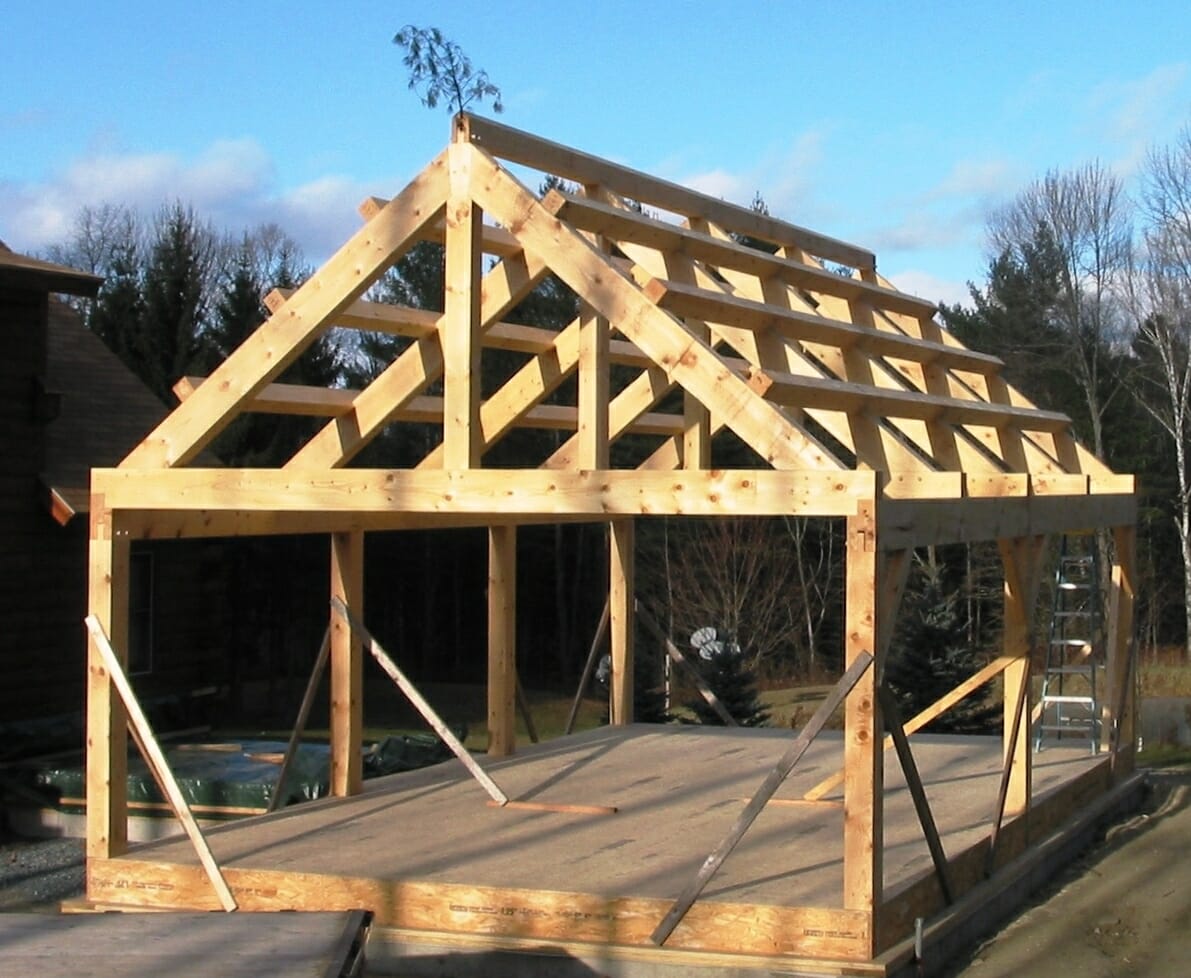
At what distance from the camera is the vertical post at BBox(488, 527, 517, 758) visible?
34.9 feet

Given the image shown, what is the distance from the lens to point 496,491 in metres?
7.16

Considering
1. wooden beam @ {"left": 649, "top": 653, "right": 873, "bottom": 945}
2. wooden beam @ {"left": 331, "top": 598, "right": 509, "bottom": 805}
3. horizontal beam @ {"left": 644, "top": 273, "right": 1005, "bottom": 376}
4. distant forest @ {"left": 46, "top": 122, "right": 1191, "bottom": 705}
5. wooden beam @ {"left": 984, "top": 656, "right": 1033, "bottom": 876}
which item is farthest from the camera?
distant forest @ {"left": 46, "top": 122, "right": 1191, "bottom": 705}

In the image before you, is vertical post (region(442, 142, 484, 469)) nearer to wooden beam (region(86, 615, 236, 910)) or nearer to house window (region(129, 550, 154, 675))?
wooden beam (region(86, 615, 236, 910))

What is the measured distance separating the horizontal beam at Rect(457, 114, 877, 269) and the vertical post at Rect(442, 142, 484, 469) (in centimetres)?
28

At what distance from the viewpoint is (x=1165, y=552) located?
29.8 metres

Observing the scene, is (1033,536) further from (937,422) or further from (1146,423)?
(1146,423)

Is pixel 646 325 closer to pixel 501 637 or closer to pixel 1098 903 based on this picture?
pixel 1098 903

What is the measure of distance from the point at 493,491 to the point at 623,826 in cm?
220

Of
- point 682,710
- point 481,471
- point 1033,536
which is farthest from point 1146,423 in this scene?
point 481,471

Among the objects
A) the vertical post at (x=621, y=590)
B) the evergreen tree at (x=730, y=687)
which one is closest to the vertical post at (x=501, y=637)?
the vertical post at (x=621, y=590)

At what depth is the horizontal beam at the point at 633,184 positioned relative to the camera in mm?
7719

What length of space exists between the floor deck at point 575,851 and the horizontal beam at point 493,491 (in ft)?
5.52

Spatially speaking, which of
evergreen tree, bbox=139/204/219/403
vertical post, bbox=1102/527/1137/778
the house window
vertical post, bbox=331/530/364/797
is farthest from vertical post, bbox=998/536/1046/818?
evergreen tree, bbox=139/204/219/403

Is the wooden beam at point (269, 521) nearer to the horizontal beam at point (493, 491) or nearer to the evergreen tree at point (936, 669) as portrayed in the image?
the horizontal beam at point (493, 491)
